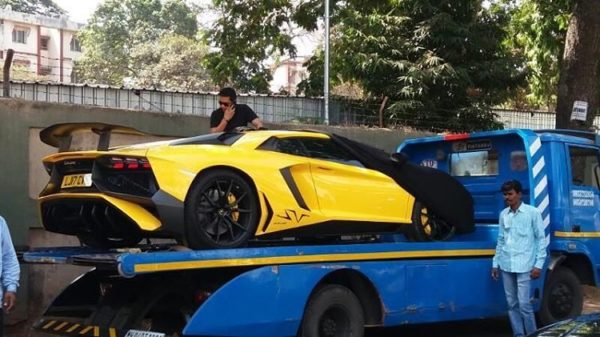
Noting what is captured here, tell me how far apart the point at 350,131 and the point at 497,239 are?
152 inches

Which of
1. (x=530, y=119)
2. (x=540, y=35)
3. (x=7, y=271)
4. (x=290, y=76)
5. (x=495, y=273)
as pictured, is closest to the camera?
(x=7, y=271)

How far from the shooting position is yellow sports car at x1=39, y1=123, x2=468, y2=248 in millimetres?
5477

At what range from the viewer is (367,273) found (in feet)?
21.0

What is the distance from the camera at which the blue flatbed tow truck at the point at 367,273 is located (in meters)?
5.44

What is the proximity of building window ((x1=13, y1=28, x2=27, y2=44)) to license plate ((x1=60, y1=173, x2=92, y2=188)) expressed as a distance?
223 feet

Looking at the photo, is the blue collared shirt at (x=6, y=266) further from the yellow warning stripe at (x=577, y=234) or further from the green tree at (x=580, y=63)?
the green tree at (x=580, y=63)

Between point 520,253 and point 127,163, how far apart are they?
13.3 feet

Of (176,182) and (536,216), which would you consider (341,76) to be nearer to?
(536,216)

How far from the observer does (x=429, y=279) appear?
696cm

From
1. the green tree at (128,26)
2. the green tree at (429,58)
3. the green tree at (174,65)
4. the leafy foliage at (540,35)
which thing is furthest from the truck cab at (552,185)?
the green tree at (128,26)

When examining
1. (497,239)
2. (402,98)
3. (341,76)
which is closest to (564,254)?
(497,239)

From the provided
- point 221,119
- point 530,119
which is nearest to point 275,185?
point 221,119

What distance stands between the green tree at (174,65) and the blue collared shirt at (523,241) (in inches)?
1375

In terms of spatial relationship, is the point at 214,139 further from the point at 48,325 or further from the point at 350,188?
the point at 48,325
